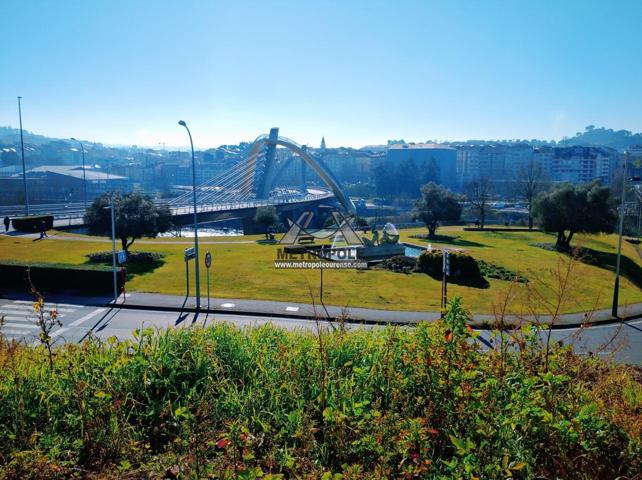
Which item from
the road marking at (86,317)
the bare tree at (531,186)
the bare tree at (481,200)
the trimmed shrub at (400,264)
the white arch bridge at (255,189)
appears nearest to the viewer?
the road marking at (86,317)

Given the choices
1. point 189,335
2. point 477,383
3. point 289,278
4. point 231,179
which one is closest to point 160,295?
point 289,278

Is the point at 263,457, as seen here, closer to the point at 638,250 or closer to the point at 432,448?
the point at 432,448

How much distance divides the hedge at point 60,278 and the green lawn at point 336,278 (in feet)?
6.27

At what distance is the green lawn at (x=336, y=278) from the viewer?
1048 inches

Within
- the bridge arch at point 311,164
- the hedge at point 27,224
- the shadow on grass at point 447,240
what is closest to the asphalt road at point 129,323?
the shadow on grass at point 447,240

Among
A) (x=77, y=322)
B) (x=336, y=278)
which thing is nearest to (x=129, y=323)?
(x=77, y=322)

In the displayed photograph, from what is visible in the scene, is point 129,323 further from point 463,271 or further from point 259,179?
point 259,179

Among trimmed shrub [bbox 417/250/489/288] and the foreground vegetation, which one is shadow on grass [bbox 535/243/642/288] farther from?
the foreground vegetation

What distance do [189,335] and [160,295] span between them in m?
18.7

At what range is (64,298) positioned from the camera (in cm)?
2552

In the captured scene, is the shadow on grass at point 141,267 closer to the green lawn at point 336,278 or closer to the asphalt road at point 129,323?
the green lawn at point 336,278

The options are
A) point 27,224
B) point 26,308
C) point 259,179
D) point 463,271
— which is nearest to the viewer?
point 26,308

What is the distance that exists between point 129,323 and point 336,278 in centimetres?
1356

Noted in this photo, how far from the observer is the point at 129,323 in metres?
21.6
